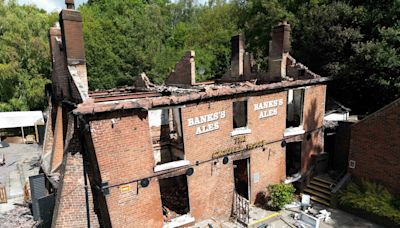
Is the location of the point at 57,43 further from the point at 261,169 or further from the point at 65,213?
the point at 261,169

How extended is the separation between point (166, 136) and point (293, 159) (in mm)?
7115

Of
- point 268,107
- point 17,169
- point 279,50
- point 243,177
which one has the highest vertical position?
point 279,50

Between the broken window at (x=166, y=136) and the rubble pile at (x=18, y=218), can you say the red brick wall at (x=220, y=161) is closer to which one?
the broken window at (x=166, y=136)

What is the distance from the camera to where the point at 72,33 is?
9.95 metres

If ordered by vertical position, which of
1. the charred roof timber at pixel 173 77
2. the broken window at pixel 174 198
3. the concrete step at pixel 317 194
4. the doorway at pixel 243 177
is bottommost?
the concrete step at pixel 317 194

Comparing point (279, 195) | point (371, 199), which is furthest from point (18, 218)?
point (371, 199)

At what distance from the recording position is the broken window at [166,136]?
10383 millimetres

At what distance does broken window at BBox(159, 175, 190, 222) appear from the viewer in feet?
36.3

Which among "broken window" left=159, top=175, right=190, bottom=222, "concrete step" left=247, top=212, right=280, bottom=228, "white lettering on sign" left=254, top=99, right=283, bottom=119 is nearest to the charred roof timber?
"white lettering on sign" left=254, top=99, right=283, bottom=119

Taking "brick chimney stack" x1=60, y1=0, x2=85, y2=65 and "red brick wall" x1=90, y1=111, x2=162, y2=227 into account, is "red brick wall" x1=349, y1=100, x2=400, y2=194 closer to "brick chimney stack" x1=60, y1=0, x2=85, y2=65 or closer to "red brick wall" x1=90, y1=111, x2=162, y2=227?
"red brick wall" x1=90, y1=111, x2=162, y2=227

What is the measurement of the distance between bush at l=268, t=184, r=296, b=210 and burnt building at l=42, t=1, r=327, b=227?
0.71 meters

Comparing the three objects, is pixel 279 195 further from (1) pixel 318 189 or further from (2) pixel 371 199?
(2) pixel 371 199

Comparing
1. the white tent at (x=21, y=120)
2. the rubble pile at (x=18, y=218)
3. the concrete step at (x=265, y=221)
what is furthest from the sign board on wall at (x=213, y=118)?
the white tent at (x=21, y=120)

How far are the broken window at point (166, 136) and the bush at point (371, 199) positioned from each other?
7.83 m
